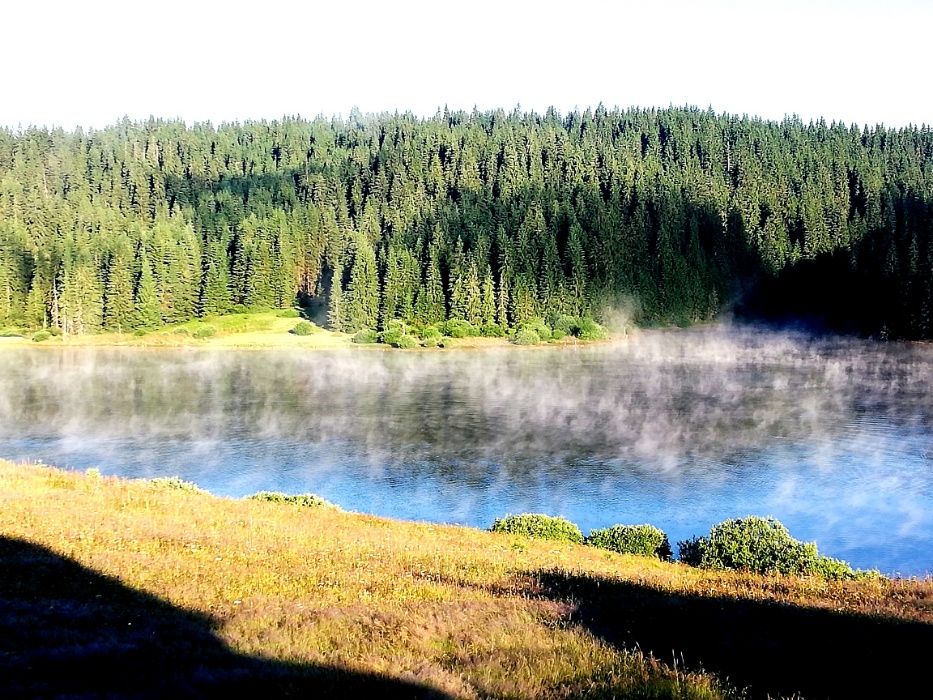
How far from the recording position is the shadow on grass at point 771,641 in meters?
11.8

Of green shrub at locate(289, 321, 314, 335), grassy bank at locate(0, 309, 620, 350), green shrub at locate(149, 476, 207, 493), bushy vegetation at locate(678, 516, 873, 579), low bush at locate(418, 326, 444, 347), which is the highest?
bushy vegetation at locate(678, 516, 873, 579)

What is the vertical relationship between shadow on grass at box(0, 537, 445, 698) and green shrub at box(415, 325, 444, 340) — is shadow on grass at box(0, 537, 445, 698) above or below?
above

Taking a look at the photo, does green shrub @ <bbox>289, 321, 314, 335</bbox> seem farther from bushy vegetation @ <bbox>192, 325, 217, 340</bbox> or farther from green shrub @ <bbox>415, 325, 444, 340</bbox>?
green shrub @ <bbox>415, 325, 444, 340</bbox>

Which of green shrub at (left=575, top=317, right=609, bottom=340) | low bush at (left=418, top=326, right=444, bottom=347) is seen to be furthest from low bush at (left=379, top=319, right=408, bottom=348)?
green shrub at (left=575, top=317, right=609, bottom=340)

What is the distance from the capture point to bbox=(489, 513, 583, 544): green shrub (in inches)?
1359

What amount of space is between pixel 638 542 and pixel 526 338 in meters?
119

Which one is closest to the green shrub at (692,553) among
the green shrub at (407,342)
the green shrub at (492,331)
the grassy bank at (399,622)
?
the grassy bank at (399,622)

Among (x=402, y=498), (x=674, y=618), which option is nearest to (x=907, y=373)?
(x=402, y=498)

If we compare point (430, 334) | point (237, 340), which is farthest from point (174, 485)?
point (237, 340)

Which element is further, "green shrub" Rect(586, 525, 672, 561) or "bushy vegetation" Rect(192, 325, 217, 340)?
"bushy vegetation" Rect(192, 325, 217, 340)

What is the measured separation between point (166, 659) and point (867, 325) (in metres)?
180

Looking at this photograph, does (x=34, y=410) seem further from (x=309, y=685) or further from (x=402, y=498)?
(x=309, y=685)

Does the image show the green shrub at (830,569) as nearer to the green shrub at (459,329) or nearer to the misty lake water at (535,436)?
the misty lake water at (535,436)

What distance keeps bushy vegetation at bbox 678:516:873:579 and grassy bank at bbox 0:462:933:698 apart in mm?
6026
